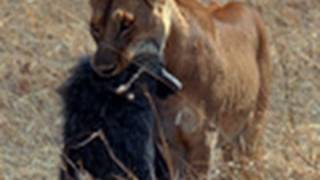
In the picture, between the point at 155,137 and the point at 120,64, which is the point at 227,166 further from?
the point at 120,64

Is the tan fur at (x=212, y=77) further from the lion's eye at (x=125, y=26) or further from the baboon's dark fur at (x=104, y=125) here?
the baboon's dark fur at (x=104, y=125)

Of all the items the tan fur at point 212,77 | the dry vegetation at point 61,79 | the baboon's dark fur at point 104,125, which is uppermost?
the baboon's dark fur at point 104,125

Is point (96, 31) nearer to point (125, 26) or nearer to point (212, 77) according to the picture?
point (125, 26)

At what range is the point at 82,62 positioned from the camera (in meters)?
4.67

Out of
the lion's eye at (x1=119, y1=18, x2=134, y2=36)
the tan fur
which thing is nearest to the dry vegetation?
the tan fur

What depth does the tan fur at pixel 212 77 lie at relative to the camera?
5.34m

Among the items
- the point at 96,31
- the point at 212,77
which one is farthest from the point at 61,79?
the point at 96,31

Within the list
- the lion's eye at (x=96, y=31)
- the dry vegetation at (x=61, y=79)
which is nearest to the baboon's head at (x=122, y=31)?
the lion's eye at (x=96, y=31)

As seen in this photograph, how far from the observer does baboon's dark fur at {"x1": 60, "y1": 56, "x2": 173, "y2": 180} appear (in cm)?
442

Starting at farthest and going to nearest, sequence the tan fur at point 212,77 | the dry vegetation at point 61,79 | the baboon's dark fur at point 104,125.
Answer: the dry vegetation at point 61,79
the tan fur at point 212,77
the baboon's dark fur at point 104,125

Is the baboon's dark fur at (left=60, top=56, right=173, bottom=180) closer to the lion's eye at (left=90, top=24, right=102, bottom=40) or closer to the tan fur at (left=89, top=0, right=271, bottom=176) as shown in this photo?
the lion's eye at (left=90, top=24, right=102, bottom=40)

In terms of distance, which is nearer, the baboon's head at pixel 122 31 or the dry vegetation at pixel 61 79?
the baboon's head at pixel 122 31

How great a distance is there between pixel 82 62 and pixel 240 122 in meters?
1.58

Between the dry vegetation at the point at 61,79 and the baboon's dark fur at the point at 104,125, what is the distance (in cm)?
103
